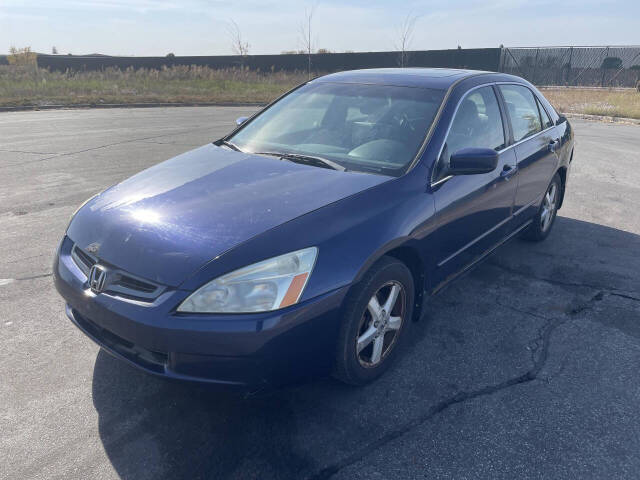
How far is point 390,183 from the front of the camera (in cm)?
292

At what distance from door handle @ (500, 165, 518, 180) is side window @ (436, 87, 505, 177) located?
161mm

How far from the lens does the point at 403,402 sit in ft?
9.04

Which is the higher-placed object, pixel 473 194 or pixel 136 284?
pixel 473 194

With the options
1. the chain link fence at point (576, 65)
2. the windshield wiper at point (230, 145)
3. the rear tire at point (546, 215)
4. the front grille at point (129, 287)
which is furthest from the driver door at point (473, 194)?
the chain link fence at point (576, 65)

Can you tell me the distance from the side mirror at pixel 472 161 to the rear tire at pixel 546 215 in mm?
2015

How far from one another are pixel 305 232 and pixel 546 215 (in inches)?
143

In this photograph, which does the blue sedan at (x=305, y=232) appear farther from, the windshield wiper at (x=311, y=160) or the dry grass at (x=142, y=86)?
the dry grass at (x=142, y=86)

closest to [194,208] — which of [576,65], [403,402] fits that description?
[403,402]

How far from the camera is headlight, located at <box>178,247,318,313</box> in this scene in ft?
7.29

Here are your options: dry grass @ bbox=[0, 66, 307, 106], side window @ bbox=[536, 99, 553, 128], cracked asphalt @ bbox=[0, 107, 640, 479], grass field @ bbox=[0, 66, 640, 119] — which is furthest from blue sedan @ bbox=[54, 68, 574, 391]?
dry grass @ bbox=[0, 66, 307, 106]

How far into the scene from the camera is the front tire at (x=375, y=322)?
2.56 metres

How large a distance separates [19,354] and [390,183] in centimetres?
246

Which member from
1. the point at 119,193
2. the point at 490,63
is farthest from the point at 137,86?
the point at 119,193

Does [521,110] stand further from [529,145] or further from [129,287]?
[129,287]
